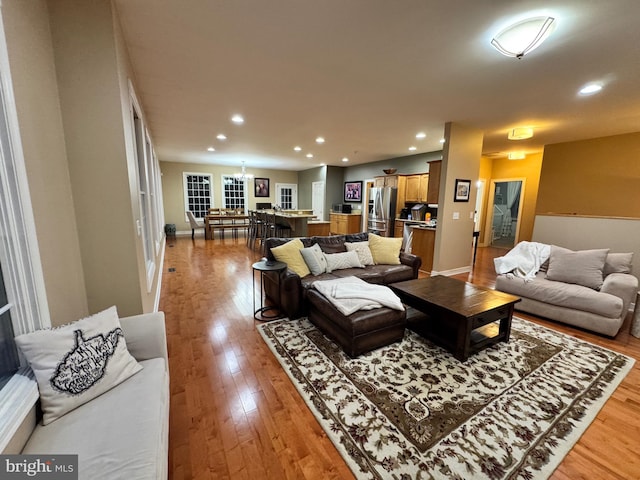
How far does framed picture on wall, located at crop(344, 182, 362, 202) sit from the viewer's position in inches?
352

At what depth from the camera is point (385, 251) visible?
12.4ft

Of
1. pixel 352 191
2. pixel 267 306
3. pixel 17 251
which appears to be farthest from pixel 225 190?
pixel 17 251

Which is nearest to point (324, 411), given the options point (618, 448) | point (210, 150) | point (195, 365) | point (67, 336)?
point (195, 365)

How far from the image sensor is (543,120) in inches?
153

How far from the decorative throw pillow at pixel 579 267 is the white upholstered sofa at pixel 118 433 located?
13.8ft

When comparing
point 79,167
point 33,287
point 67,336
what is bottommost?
point 67,336

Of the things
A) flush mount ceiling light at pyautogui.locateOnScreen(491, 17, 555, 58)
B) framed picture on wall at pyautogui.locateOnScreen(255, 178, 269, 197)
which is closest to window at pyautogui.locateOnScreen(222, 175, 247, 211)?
framed picture on wall at pyautogui.locateOnScreen(255, 178, 269, 197)

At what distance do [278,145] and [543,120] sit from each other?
493 cm

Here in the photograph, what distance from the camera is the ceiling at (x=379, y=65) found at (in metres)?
1.74

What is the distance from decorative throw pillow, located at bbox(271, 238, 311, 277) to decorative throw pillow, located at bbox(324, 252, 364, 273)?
12.8 inches

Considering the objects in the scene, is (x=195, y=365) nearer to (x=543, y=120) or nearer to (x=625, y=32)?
(x=625, y=32)

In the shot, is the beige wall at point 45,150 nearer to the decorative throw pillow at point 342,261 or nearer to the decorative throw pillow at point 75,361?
the decorative throw pillow at point 75,361

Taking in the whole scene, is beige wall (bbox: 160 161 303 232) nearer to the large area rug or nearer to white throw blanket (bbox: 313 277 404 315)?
the large area rug

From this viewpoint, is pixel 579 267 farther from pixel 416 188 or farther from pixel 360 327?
pixel 416 188
